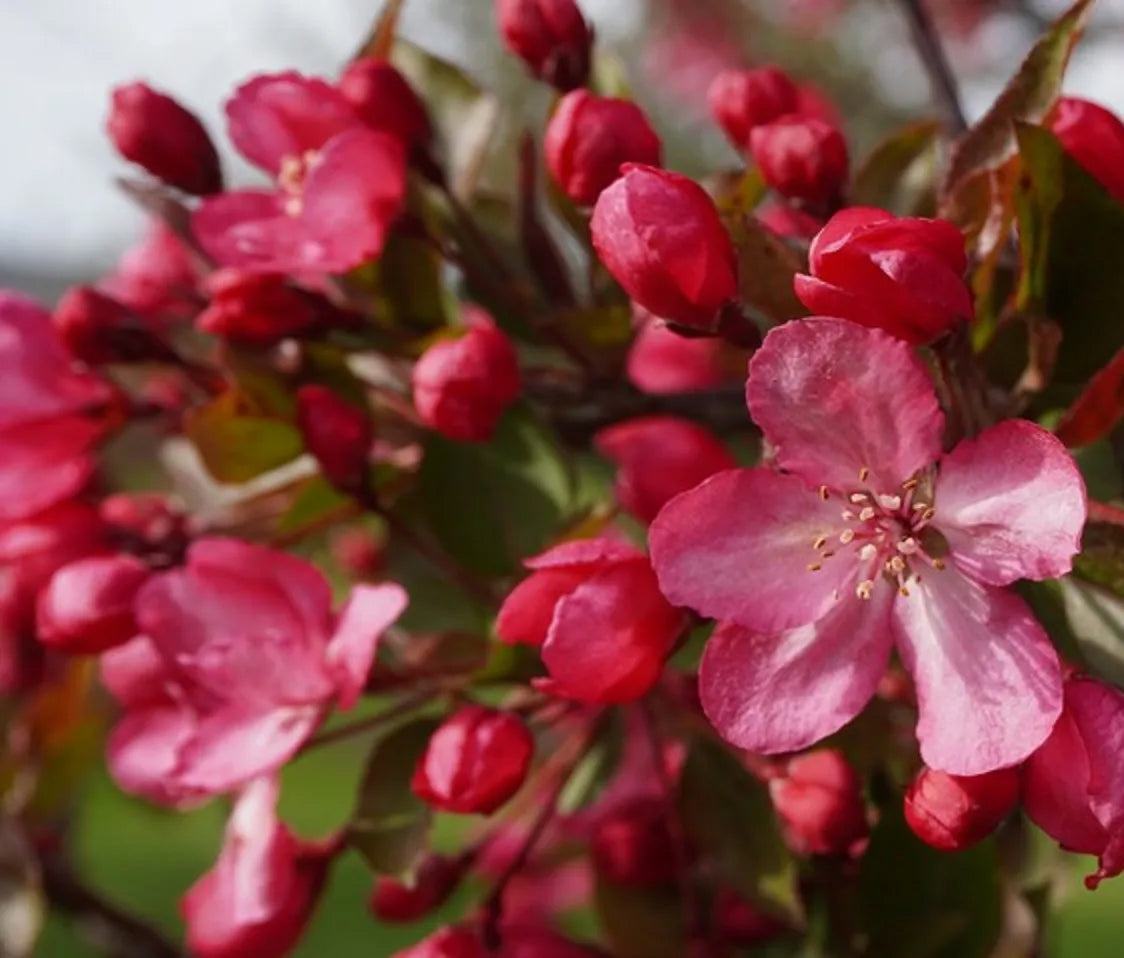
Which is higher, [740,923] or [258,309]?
[258,309]

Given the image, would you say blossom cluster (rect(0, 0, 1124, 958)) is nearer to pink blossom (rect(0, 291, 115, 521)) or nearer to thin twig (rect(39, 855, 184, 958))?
pink blossom (rect(0, 291, 115, 521))

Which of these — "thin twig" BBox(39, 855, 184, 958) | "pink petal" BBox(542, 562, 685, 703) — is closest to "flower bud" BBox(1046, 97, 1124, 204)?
"pink petal" BBox(542, 562, 685, 703)

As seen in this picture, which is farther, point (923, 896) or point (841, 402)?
point (923, 896)

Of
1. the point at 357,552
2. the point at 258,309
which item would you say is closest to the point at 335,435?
the point at 258,309

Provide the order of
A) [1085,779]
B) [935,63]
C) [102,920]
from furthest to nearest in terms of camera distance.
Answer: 1. [102,920]
2. [935,63]
3. [1085,779]

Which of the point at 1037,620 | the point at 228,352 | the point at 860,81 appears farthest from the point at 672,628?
the point at 860,81

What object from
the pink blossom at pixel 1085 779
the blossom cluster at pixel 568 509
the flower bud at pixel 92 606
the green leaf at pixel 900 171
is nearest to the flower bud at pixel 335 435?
the blossom cluster at pixel 568 509

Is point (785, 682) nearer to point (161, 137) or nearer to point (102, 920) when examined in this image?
point (161, 137)
